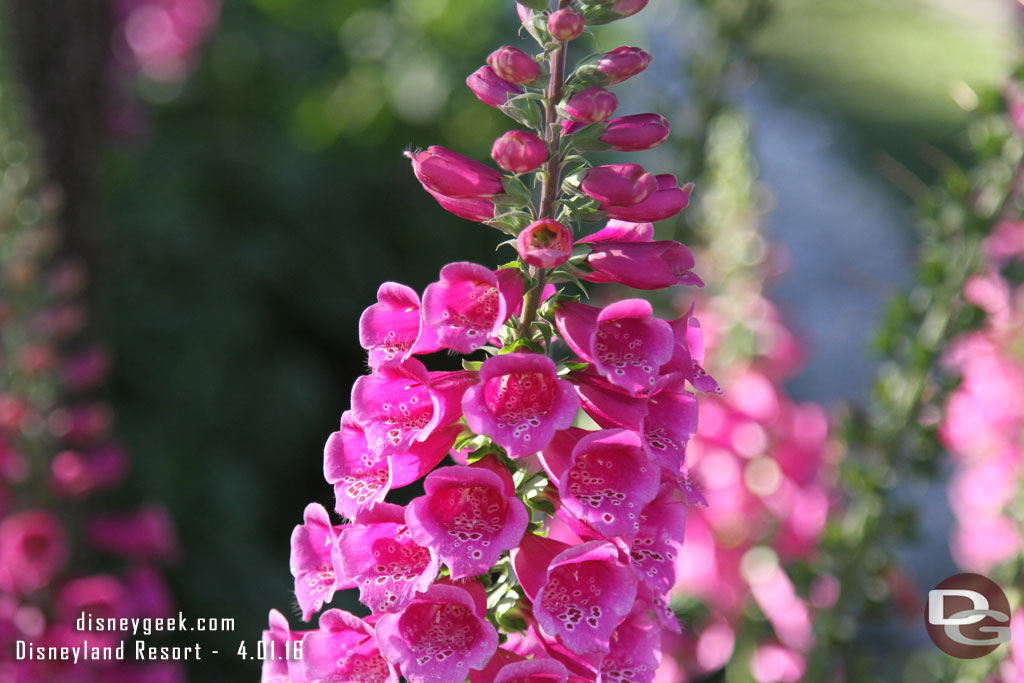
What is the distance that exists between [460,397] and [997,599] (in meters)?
1.24

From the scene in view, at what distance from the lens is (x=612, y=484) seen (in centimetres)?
97

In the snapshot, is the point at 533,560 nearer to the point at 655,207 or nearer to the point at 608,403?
the point at 608,403

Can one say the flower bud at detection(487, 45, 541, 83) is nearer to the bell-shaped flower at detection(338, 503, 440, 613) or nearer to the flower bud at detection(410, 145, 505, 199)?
the flower bud at detection(410, 145, 505, 199)

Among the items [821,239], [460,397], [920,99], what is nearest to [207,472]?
[460,397]

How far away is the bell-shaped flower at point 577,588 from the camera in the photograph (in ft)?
3.01

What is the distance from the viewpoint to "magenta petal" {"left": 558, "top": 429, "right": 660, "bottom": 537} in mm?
923

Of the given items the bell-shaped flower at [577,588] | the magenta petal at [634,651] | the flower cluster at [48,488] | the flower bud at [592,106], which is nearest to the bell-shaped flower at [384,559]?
the bell-shaped flower at [577,588]

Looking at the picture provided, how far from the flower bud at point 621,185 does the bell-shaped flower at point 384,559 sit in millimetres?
400

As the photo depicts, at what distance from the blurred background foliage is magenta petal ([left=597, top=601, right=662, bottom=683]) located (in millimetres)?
1322

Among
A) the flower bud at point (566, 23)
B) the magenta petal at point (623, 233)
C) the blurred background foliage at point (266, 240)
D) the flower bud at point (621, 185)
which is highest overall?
the flower bud at point (566, 23)

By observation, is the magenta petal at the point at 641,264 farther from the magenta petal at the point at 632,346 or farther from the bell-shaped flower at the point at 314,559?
the bell-shaped flower at the point at 314,559

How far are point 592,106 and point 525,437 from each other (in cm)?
35

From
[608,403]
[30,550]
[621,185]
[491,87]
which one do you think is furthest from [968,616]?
[30,550]

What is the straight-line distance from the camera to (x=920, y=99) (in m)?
9.62
